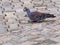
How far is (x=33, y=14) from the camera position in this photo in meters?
7.17

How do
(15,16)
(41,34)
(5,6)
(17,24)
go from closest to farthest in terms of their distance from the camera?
(41,34) → (17,24) → (15,16) → (5,6)

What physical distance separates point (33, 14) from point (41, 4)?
322cm

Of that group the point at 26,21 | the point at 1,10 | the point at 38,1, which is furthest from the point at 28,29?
the point at 38,1

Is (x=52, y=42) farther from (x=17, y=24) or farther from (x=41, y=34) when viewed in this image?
(x=17, y=24)

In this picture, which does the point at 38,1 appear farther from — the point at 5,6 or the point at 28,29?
the point at 28,29

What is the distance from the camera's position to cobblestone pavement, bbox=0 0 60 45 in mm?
6172

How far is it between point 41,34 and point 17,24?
3.81 feet

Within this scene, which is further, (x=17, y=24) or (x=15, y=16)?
(x=15, y=16)

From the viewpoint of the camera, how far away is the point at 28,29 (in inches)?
277

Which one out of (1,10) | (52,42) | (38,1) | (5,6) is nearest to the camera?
(52,42)

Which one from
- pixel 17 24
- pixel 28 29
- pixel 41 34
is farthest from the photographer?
pixel 17 24

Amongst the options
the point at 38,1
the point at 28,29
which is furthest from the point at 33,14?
the point at 38,1

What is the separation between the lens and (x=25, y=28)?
713 cm

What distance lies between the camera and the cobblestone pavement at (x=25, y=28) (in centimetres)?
617
